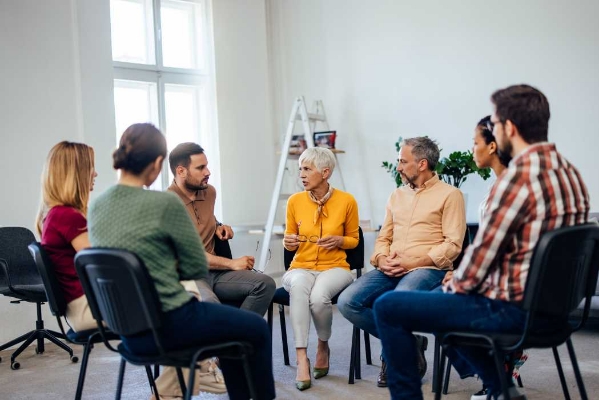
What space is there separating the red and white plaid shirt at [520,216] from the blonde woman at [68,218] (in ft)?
4.73

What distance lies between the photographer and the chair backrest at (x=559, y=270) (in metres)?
2.03

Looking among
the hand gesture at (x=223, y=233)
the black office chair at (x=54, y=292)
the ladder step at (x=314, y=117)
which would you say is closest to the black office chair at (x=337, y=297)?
the hand gesture at (x=223, y=233)

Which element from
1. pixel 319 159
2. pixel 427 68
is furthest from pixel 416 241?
pixel 427 68

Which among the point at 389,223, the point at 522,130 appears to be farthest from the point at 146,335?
the point at 389,223

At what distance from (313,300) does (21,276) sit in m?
2.08

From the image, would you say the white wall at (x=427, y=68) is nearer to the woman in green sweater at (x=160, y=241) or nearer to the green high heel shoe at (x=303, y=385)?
the green high heel shoe at (x=303, y=385)

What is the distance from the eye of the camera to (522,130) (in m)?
2.21

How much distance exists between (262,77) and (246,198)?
A: 1.13 m

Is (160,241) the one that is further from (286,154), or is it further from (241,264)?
(286,154)

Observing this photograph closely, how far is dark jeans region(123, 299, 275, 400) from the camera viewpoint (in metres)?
2.12

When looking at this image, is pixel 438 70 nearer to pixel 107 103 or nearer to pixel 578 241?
pixel 107 103

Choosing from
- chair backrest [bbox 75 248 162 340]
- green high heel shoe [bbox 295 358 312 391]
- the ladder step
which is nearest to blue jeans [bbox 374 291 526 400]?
chair backrest [bbox 75 248 162 340]

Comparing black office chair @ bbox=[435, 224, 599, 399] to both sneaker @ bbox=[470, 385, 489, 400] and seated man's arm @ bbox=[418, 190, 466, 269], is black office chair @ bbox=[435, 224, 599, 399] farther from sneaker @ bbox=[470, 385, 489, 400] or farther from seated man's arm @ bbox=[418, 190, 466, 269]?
seated man's arm @ bbox=[418, 190, 466, 269]

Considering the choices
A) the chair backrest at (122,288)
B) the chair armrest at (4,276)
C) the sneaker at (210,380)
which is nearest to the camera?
the chair backrest at (122,288)
